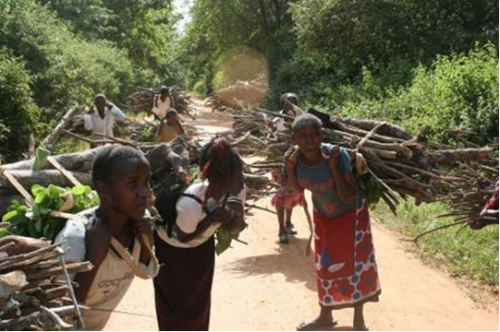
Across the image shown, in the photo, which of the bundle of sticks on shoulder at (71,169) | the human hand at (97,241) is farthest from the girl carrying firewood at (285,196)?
the human hand at (97,241)

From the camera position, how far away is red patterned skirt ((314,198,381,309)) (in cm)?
434

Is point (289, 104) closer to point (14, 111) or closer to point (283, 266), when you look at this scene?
point (283, 266)

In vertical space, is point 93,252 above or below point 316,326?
above

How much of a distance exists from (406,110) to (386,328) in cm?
744

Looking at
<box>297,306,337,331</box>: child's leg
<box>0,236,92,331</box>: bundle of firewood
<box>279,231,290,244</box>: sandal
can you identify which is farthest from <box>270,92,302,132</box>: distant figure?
<box>0,236,92,331</box>: bundle of firewood

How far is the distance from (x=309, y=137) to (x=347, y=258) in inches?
40.3

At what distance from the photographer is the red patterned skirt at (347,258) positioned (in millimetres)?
4336

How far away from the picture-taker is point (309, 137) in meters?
4.07

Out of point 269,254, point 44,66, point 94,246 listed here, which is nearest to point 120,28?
point 44,66

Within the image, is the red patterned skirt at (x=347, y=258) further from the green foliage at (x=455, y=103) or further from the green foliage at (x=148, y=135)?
the green foliage at (x=148, y=135)

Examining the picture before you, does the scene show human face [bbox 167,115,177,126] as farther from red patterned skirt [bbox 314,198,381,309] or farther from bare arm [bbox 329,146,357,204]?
bare arm [bbox 329,146,357,204]

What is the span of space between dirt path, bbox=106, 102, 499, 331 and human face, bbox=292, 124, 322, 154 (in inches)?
65.2

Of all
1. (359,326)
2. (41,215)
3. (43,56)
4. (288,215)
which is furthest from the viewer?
(43,56)

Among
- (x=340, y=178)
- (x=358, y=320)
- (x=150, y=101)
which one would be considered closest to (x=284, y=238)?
(x=358, y=320)
